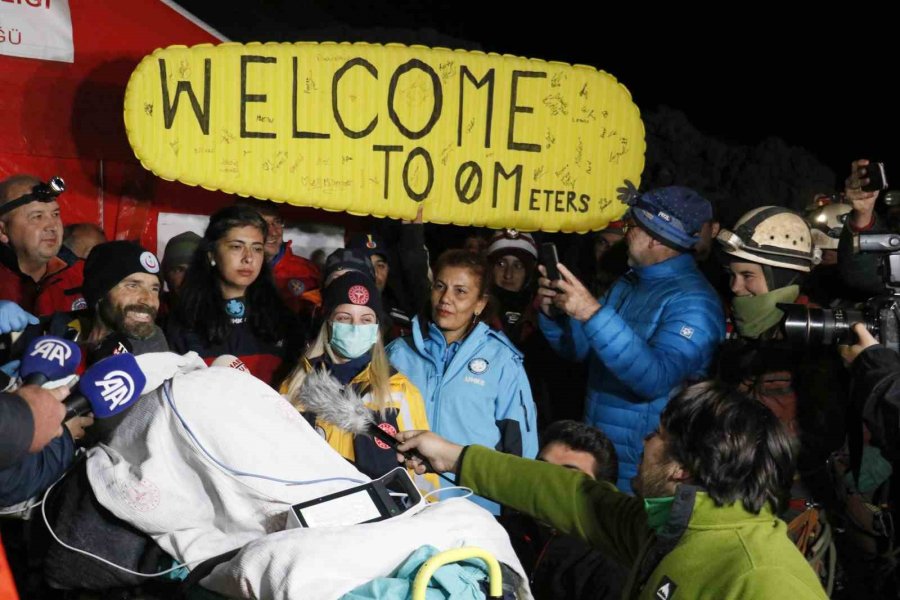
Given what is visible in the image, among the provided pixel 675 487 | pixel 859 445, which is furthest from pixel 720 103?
pixel 675 487

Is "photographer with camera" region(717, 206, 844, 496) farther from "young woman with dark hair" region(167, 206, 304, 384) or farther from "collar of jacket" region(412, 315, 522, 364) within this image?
"young woman with dark hair" region(167, 206, 304, 384)

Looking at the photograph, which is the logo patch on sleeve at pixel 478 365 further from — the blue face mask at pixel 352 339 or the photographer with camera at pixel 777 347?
the photographer with camera at pixel 777 347

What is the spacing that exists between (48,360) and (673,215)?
280cm

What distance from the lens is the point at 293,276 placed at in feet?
19.6

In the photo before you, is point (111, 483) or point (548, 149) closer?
point (111, 483)

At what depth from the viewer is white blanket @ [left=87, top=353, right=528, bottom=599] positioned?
2295 mm

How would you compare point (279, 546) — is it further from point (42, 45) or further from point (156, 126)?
point (42, 45)

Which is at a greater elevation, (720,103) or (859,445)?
(720,103)

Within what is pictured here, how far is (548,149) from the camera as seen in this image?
598 centimetres

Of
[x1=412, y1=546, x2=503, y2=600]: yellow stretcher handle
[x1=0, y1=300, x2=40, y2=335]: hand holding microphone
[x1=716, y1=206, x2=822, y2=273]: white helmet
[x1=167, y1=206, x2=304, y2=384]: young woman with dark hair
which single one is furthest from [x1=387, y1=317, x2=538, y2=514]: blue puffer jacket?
[x1=412, y1=546, x2=503, y2=600]: yellow stretcher handle

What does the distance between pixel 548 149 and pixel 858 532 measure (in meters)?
2.75

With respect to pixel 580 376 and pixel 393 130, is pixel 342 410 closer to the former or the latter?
pixel 580 376

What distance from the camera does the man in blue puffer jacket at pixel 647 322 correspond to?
4145 millimetres

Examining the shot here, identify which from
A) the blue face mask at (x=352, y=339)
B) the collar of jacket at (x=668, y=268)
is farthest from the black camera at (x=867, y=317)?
the blue face mask at (x=352, y=339)
